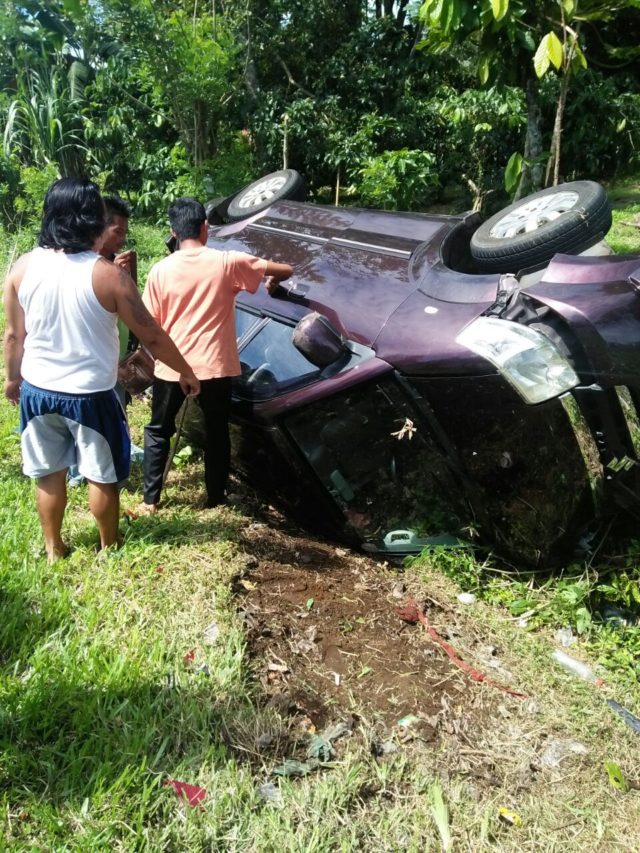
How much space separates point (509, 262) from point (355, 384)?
3.28 feet

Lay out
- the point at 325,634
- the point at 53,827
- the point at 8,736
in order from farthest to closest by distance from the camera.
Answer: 1. the point at 325,634
2. the point at 8,736
3. the point at 53,827

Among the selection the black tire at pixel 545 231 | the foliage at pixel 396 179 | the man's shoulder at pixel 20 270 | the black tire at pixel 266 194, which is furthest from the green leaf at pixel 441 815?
the foliage at pixel 396 179

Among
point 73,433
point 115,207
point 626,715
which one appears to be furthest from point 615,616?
A: point 115,207

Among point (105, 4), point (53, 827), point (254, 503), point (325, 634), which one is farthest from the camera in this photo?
point (105, 4)

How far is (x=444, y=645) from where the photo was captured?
2775 millimetres

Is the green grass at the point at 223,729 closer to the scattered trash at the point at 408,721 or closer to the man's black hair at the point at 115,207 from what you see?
the scattered trash at the point at 408,721

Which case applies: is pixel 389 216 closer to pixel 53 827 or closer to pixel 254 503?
pixel 254 503

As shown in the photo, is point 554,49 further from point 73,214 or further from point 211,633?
point 211,633

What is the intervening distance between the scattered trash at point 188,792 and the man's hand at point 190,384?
1630 mm

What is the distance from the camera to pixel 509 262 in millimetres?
3242

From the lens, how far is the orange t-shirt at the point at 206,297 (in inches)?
129

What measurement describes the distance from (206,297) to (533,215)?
1709 mm

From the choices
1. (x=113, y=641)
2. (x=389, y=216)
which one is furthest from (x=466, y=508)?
(x=389, y=216)

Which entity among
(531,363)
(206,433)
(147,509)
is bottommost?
(147,509)
